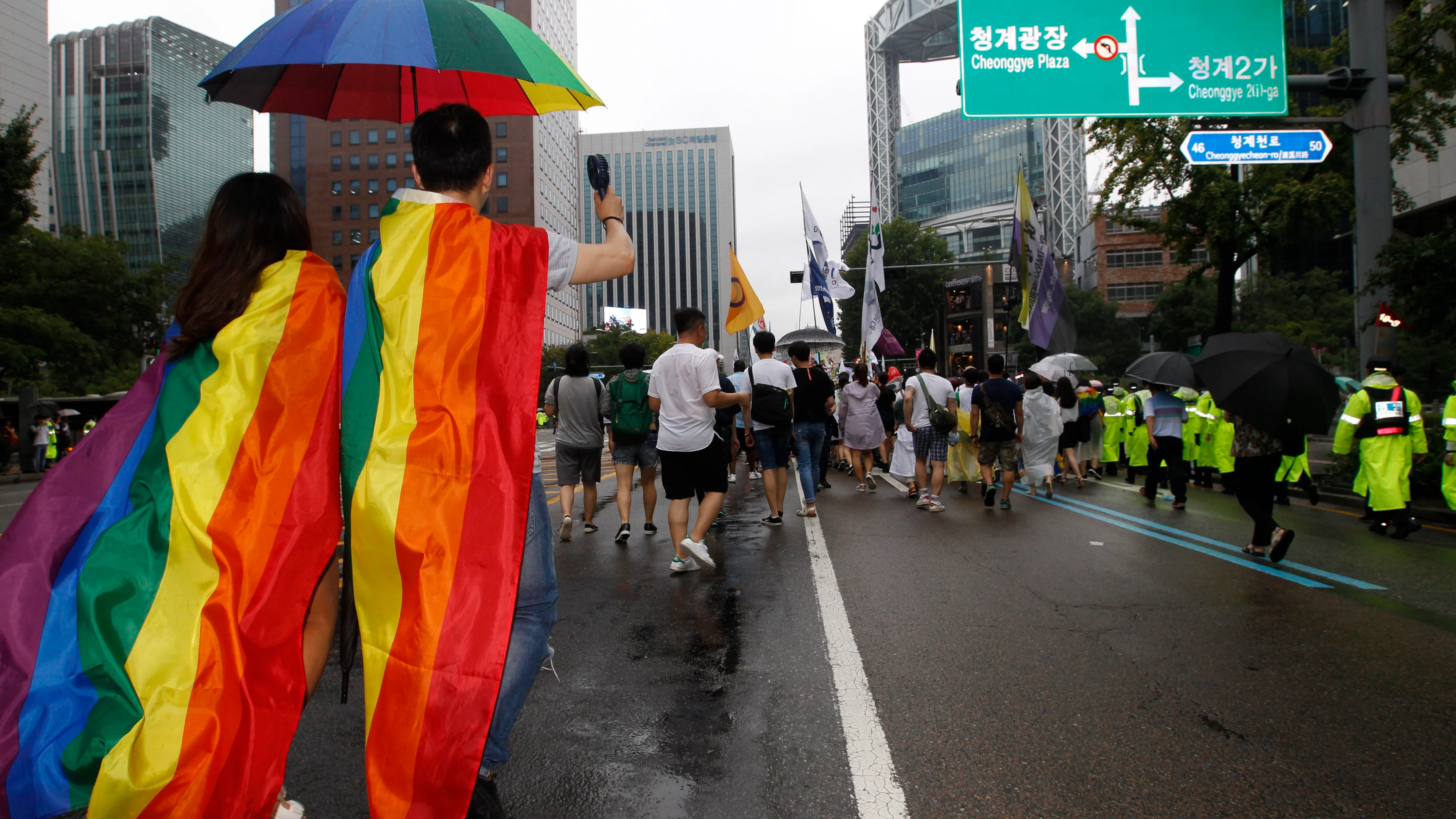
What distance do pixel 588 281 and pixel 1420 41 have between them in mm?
17556

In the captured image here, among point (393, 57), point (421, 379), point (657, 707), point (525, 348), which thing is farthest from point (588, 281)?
point (657, 707)

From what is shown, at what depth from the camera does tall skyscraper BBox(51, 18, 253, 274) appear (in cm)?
10556

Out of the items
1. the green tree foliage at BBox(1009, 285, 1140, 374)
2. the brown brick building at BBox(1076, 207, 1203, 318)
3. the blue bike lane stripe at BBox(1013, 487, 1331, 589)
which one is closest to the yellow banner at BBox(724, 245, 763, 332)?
the blue bike lane stripe at BBox(1013, 487, 1331, 589)

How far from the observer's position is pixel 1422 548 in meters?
7.82

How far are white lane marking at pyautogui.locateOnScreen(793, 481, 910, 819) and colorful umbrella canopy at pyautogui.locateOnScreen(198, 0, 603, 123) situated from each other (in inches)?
97.5

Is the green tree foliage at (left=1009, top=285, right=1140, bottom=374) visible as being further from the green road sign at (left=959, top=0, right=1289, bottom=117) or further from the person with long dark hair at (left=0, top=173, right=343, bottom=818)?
the person with long dark hair at (left=0, top=173, right=343, bottom=818)

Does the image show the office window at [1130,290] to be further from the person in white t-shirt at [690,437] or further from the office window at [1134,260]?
the person in white t-shirt at [690,437]

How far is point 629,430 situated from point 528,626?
607cm

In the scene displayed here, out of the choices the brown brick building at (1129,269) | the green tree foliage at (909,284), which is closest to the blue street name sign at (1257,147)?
the green tree foliage at (909,284)

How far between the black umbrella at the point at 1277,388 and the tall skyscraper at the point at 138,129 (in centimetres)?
11072

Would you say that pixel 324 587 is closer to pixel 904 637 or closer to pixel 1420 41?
pixel 904 637

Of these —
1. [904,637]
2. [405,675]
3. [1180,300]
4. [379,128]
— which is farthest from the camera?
[379,128]

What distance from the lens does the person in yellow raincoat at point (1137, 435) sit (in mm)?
13328

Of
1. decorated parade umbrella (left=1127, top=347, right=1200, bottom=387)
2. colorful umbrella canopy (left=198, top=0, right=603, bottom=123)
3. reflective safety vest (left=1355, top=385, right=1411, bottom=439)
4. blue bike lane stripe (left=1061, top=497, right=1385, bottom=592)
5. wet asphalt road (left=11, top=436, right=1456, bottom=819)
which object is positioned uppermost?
colorful umbrella canopy (left=198, top=0, right=603, bottom=123)
